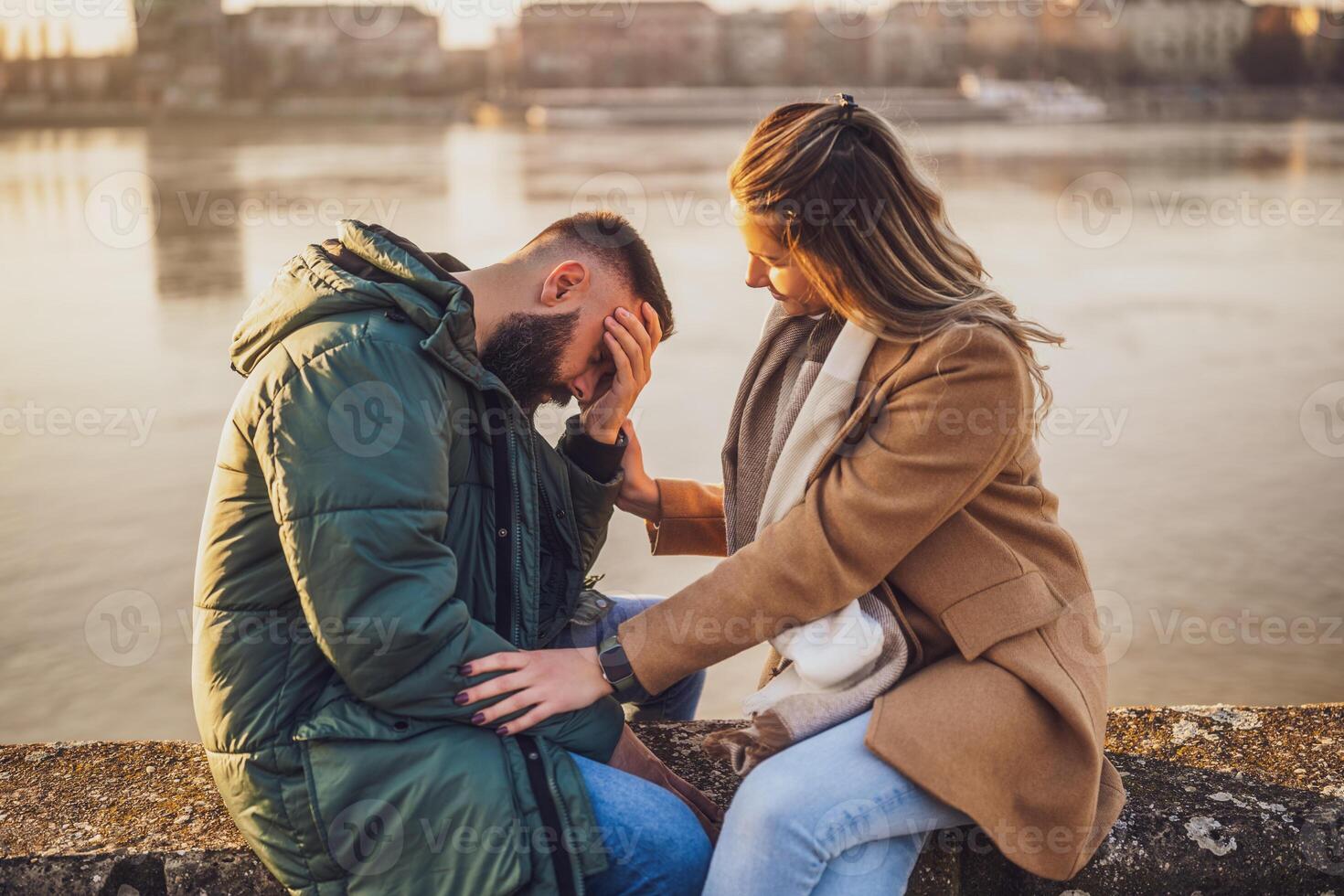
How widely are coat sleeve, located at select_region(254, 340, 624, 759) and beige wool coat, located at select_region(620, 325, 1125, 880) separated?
0.32 meters

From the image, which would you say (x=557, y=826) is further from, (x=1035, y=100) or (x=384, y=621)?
(x=1035, y=100)

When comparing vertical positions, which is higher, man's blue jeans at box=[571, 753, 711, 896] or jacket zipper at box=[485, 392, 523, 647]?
jacket zipper at box=[485, 392, 523, 647]

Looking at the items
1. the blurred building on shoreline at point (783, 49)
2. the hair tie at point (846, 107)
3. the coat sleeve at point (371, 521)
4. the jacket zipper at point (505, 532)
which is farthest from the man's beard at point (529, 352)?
the blurred building on shoreline at point (783, 49)

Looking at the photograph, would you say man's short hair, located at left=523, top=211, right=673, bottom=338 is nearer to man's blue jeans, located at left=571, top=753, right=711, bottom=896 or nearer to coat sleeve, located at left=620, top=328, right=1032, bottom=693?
coat sleeve, located at left=620, top=328, right=1032, bottom=693

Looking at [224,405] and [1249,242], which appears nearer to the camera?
[224,405]

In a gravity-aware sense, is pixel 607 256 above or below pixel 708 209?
above

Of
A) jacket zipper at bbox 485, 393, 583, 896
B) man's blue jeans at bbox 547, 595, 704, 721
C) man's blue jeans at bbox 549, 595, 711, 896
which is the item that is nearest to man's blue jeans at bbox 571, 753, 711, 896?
man's blue jeans at bbox 549, 595, 711, 896

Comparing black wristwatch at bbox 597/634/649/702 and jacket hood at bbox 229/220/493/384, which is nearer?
jacket hood at bbox 229/220/493/384

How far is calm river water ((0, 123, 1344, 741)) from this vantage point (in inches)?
207

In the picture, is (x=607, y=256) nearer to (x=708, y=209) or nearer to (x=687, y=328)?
(x=687, y=328)

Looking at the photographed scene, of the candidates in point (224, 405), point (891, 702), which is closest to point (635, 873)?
point (891, 702)

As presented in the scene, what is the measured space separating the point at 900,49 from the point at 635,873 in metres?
77.3

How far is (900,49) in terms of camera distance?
74.2 m

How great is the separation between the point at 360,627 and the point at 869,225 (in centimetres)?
86
